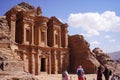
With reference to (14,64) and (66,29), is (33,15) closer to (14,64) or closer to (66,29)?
(66,29)

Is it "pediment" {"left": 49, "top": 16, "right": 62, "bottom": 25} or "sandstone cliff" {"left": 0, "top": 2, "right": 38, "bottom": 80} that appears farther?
"pediment" {"left": 49, "top": 16, "right": 62, "bottom": 25}

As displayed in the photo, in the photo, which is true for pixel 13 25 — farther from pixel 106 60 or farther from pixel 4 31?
pixel 106 60

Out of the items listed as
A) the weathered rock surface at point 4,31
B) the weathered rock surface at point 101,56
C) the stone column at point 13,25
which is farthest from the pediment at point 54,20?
the weathered rock surface at point 4,31

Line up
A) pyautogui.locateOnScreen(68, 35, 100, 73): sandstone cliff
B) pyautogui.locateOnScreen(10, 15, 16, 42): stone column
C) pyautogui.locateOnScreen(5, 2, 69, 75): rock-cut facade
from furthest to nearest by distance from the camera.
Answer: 1. pyautogui.locateOnScreen(68, 35, 100, 73): sandstone cliff
2. pyautogui.locateOnScreen(5, 2, 69, 75): rock-cut facade
3. pyautogui.locateOnScreen(10, 15, 16, 42): stone column

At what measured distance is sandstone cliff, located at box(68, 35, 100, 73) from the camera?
1441 inches

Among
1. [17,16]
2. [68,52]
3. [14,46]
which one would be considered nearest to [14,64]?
[14,46]

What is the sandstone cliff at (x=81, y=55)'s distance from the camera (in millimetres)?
36594

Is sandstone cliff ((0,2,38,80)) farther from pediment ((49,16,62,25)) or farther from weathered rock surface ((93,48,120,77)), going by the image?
weathered rock surface ((93,48,120,77))

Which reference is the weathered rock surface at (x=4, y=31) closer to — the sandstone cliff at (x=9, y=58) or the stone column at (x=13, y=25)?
the sandstone cliff at (x=9, y=58)

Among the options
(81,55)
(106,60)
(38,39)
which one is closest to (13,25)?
(38,39)

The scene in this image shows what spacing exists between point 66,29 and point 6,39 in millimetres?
14509

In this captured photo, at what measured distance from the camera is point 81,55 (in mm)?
38281

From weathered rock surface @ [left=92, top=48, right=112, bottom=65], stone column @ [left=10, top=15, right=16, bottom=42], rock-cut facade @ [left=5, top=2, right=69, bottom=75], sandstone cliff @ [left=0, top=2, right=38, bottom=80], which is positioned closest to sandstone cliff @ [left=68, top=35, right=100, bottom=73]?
rock-cut facade @ [left=5, top=2, right=69, bottom=75]

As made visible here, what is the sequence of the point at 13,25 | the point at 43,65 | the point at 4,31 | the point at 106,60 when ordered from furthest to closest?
the point at 106,60 < the point at 43,65 < the point at 13,25 < the point at 4,31
